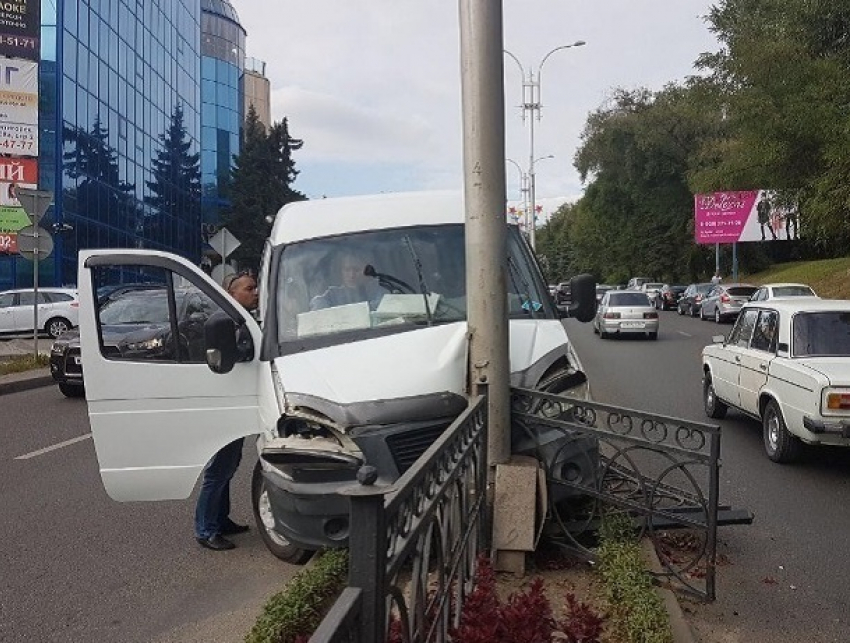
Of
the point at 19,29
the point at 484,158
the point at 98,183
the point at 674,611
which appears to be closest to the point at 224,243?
the point at 19,29

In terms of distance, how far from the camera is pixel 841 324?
8.49 metres

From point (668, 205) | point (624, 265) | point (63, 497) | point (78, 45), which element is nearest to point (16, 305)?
point (78, 45)

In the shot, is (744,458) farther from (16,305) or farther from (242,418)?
(16,305)

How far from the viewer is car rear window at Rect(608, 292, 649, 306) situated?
26.2m

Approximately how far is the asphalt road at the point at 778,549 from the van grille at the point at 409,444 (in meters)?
1.67

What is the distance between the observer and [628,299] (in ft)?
87.1

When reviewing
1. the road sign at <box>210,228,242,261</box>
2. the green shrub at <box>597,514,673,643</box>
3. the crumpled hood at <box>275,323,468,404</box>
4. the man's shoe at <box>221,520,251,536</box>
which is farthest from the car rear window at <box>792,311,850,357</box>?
the road sign at <box>210,228,242,261</box>

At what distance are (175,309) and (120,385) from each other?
0.62 metres

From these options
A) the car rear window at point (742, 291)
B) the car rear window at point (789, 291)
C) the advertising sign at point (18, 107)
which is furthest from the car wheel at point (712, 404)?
the advertising sign at point (18, 107)

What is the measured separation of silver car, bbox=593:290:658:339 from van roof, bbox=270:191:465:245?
2004 centimetres

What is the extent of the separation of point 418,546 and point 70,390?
12.3 metres

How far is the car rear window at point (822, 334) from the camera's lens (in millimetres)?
8273

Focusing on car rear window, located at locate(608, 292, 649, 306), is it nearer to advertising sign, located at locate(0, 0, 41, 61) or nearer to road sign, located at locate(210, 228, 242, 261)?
road sign, located at locate(210, 228, 242, 261)

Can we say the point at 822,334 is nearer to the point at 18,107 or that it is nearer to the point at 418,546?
the point at 418,546
